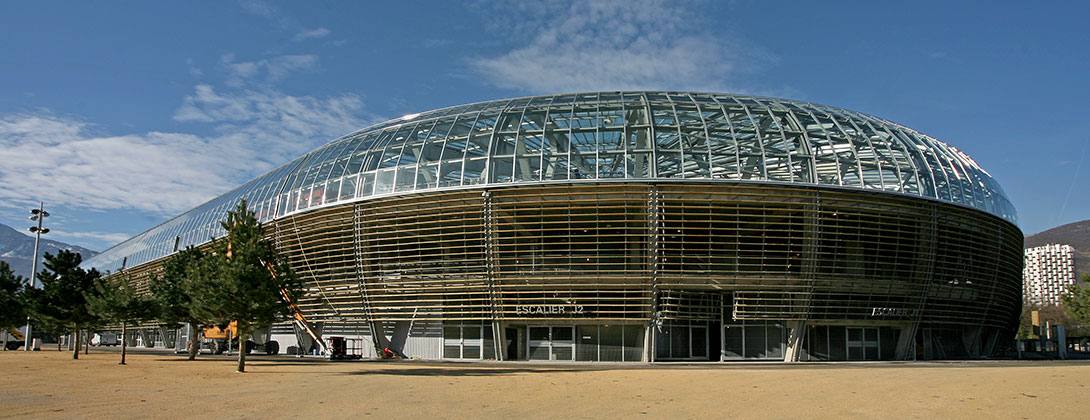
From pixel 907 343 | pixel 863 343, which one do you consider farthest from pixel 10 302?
pixel 907 343

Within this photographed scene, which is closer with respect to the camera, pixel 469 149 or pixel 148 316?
pixel 469 149

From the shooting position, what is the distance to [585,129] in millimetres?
40188

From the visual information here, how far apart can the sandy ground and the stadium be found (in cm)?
1150

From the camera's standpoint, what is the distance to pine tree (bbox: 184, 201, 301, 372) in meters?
31.3

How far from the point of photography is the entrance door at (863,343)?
4334 cm

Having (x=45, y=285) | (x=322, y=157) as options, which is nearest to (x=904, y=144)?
(x=322, y=157)

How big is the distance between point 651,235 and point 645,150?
4.19 metres

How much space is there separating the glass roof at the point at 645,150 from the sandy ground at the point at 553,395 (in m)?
13.8

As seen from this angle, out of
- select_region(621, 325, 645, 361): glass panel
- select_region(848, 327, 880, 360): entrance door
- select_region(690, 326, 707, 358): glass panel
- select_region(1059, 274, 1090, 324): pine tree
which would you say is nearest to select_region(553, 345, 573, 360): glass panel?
select_region(621, 325, 645, 361): glass panel

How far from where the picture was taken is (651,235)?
38.2m

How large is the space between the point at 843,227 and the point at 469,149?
768 inches

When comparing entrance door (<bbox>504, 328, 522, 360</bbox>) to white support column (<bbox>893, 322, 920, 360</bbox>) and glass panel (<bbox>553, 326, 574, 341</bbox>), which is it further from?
white support column (<bbox>893, 322, 920, 360</bbox>)

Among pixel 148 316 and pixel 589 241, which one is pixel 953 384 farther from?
pixel 148 316

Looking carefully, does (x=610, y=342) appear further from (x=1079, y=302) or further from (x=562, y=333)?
(x=1079, y=302)
